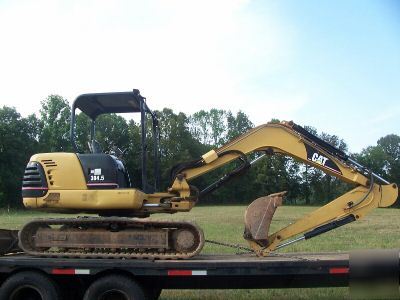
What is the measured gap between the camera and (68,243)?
8.11 meters

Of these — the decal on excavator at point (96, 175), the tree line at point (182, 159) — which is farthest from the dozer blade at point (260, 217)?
the tree line at point (182, 159)

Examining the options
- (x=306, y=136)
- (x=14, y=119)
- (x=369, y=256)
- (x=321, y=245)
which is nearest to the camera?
(x=369, y=256)

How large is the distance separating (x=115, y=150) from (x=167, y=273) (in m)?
2.77

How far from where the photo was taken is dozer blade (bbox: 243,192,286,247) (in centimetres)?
823

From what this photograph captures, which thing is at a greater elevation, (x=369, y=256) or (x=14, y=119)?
(x=14, y=119)

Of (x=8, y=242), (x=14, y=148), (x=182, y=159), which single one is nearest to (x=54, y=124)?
(x=14, y=148)

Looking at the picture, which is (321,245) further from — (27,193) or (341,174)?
(27,193)

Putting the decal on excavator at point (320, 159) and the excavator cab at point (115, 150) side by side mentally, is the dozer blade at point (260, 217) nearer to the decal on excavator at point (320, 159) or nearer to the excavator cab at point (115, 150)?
the decal on excavator at point (320, 159)

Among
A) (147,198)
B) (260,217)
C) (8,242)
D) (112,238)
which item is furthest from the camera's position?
(8,242)

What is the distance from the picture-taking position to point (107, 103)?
29.8 feet

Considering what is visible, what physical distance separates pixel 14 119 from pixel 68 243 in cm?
6889

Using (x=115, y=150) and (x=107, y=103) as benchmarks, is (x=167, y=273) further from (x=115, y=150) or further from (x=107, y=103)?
(x=107, y=103)

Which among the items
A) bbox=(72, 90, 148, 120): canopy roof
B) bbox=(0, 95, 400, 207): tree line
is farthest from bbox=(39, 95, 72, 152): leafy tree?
bbox=(72, 90, 148, 120): canopy roof

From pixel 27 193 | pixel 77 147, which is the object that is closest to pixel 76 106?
pixel 77 147
